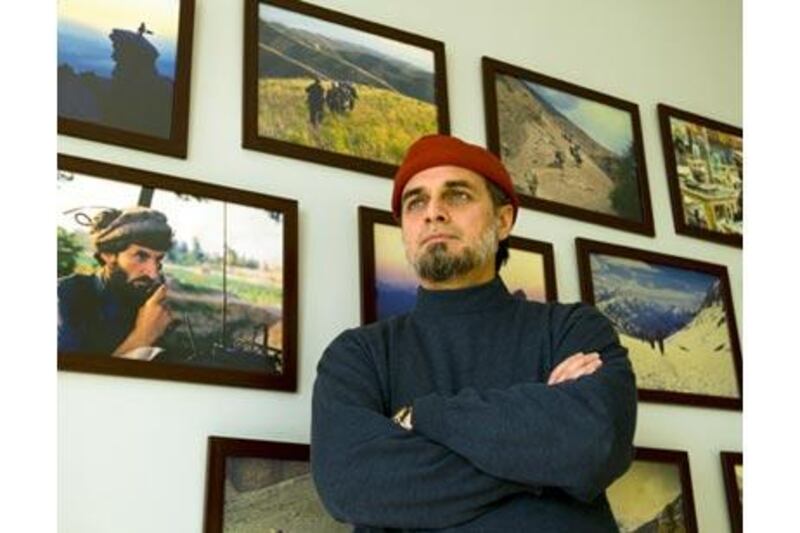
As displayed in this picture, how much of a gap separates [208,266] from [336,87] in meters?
0.43

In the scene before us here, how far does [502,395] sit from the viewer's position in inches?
43.7

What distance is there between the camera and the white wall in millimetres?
1250

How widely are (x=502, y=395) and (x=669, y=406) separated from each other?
829mm

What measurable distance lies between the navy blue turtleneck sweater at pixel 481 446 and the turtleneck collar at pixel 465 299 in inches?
4.9

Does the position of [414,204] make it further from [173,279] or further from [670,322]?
[670,322]

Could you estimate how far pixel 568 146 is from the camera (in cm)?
191

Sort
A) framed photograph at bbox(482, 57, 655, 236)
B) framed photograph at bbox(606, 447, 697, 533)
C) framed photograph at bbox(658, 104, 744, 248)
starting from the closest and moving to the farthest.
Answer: framed photograph at bbox(606, 447, 697, 533) → framed photograph at bbox(482, 57, 655, 236) → framed photograph at bbox(658, 104, 744, 248)

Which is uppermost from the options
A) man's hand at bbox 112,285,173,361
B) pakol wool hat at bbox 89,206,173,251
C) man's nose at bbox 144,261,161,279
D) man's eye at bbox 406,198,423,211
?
man's eye at bbox 406,198,423,211

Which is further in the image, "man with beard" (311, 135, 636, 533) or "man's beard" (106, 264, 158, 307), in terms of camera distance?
"man's beard" (106, 264, 158, 307)

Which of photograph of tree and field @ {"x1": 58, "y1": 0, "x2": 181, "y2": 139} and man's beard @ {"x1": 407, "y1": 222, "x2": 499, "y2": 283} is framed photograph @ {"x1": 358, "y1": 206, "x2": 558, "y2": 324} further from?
photograph of tree and field @ {"x1": 58, "y1": 0, "x2": 181, "y2": 139}

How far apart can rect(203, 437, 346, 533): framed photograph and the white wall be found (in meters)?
0.02

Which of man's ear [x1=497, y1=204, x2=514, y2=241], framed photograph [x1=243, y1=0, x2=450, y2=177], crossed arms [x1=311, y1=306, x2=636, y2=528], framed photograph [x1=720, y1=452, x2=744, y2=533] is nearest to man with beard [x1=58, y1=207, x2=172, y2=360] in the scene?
framed photograph [x1=243, y1=0, x2=450, y2=177]
